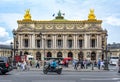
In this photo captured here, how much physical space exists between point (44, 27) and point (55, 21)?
4.47m

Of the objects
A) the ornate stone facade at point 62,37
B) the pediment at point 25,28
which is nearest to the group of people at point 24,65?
the ornate stone facade at point 62,37

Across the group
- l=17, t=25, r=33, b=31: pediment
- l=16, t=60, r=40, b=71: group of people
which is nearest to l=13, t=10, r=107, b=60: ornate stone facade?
l=17, t=25, r=33, b=31: pediment

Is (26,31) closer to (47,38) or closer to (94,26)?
(47,38)

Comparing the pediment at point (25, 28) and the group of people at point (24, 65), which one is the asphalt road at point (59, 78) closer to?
the group of people at point (24, 65)

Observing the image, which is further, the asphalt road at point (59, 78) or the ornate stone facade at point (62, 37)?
the ornate stone facade at point (62, 37)

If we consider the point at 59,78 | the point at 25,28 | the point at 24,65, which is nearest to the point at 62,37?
the point at 25,28

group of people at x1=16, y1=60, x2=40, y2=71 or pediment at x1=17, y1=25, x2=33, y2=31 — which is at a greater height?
pediment at x1=17, y1=25, x2=33, y2=31

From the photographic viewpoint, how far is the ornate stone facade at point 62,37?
6220 inches

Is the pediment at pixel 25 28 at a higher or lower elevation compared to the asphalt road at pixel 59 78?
higher

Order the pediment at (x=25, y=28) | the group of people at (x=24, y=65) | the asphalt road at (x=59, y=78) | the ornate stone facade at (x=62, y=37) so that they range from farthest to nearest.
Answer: the pediment at (x=25, y=28)
the ornate stone facade at (x=62, y=37)
the group of people at (x=24, y=65)
the asphalt road at (x=59, y=78)

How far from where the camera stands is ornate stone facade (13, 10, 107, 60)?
15800 cm

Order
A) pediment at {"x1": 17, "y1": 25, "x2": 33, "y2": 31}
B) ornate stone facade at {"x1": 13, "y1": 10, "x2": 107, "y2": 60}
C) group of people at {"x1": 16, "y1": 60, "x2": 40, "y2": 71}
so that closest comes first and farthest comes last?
Answer: group of people at {"x1": 16, "y1": 60, "x2": 40, "y2": 71}
ornate stone facade at {"x1": 13, "y1": 10, "x2": 107, "y2": 60}
pediment at {"x1": 17, "y1": 25, "x2": 33, "y2": 31}

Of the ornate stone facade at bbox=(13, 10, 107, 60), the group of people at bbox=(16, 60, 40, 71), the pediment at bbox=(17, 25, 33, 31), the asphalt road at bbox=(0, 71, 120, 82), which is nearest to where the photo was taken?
the asphalt road at bbox=(0, 71, 120, 82)

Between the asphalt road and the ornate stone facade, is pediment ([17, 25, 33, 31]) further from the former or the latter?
the asphalt road
